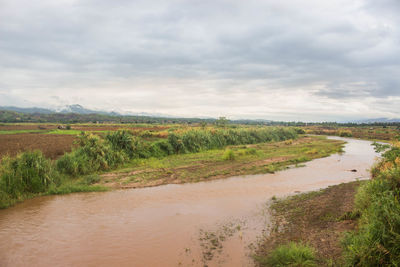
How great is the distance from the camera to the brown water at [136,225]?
21.9 ft

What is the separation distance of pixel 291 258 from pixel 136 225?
568 cm

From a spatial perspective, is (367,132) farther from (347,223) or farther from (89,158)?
(89,158)

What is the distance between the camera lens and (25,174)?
11805mm

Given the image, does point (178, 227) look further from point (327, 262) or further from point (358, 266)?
point (358, 266)

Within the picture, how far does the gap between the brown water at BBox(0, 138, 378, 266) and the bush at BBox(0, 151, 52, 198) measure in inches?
37.9

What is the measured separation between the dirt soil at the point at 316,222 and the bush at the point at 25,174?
1180cm

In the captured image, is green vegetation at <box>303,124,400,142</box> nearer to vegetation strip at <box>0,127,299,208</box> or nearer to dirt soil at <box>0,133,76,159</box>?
vegetation strip at <box>0,127,299,208</box>

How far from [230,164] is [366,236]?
610 inches

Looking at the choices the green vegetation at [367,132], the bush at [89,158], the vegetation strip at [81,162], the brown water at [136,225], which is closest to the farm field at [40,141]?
the vegetation strip at [81,162]

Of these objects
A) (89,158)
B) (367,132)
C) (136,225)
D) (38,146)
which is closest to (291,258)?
(136,225)

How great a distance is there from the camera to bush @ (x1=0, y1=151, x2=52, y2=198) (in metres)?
11.1

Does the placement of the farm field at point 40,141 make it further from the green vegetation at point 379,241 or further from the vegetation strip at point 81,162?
the green vegetation at point 379,241

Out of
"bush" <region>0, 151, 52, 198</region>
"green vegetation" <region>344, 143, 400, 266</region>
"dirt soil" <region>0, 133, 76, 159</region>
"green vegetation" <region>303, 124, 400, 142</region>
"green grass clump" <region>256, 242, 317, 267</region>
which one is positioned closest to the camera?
"green vegetation" <region>344, 143, 400, 266</region>

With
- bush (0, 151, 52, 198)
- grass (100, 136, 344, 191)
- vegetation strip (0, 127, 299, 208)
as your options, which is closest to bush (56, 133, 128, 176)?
vegetation strip (0, 127, 299, 208)
